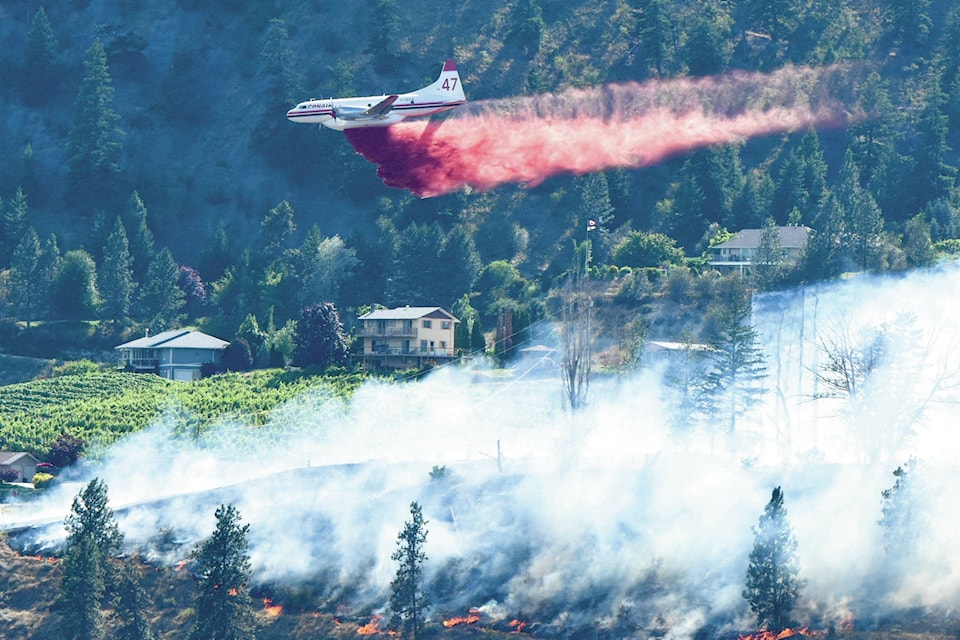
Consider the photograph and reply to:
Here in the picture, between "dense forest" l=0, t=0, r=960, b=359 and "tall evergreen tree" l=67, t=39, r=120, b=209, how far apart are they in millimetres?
278

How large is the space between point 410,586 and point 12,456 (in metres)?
36.7

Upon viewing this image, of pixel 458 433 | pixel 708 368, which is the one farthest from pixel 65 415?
pixel 708 368

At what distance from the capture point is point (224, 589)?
76.8 metres

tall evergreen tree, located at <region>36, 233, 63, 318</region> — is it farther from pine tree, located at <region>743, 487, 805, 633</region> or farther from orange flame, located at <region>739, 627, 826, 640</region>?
orange flame, located at <region>739, 627, 826, 640</region>

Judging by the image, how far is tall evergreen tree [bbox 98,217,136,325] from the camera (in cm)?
14800

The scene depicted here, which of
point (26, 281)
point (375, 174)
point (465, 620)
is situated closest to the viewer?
point (465, 620)

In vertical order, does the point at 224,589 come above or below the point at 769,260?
below

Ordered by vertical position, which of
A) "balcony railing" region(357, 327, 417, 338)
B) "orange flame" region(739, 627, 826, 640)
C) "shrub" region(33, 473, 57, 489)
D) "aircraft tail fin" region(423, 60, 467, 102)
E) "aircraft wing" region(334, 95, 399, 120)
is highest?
"aircraft tail fin" region(423, 60, 467, 102)

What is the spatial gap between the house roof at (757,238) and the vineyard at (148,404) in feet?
115

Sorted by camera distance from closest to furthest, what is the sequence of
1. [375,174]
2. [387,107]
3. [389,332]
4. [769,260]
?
[387,107] < [769,260] < [389,332] < [375,174]

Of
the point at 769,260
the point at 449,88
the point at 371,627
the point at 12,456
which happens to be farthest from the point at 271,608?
the point at 769,260

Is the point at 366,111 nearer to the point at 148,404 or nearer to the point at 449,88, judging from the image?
the point at 449,88

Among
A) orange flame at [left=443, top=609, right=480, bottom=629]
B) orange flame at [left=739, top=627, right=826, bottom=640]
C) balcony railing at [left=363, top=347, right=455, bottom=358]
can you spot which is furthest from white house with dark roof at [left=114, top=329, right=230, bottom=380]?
orange flame at [left=739, top=627, right=826, bottom=640]

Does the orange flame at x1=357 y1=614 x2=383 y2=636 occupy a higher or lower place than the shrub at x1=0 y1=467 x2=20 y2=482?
lower
